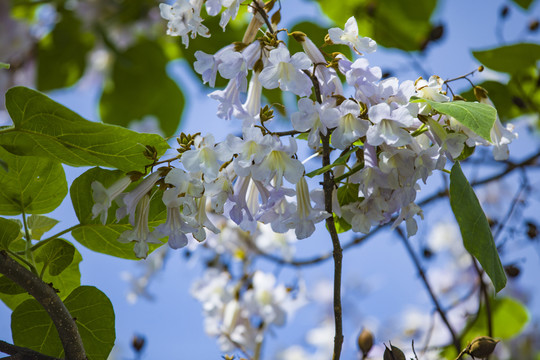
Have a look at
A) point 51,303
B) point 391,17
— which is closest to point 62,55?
point 391,17

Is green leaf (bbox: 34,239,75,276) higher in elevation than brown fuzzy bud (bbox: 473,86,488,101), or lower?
lower

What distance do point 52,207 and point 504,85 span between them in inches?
29.7

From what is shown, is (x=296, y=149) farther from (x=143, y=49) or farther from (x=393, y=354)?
(x=143, y=49)

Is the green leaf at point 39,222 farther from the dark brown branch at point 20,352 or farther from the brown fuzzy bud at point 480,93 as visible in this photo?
the brown fuzzy bud at point 480,93

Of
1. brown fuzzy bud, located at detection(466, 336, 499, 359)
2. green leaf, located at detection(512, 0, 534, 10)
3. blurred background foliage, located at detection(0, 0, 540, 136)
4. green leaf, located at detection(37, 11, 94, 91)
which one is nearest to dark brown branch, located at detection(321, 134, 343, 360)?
brown fuzzy bud, located at detection(466, 336, 499, 359)

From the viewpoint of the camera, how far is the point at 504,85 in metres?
0.87

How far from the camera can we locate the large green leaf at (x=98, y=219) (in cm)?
43

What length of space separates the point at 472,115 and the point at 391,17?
28.4 inches

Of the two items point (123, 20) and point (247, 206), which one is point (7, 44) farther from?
point (247, 206)

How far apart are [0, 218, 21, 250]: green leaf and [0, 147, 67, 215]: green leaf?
4 cm

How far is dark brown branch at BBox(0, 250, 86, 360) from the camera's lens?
1.18 ft

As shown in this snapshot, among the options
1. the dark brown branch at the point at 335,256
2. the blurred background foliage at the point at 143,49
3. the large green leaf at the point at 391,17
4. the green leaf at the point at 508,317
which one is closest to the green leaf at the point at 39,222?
the dark brown branch at the point at 335,256

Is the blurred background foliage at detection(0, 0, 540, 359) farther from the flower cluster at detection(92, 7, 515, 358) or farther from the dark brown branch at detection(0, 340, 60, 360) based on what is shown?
the dark brown branch at detection(0, 340, 60, 360)

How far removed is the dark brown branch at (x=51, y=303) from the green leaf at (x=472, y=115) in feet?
0.99
